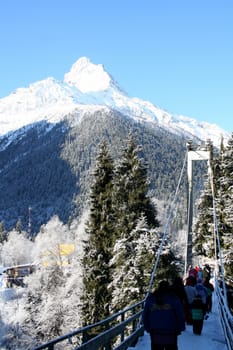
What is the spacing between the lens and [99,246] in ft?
98.8

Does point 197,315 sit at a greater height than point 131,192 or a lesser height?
lesser

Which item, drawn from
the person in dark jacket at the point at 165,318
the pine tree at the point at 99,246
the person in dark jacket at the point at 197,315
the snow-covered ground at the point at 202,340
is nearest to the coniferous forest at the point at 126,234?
the pine tree at the point at 99,246

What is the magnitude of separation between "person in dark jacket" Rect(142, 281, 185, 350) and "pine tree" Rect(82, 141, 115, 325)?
68.6 ft

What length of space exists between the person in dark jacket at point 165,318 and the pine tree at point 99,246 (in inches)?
823

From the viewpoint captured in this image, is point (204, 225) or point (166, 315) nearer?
point (166, 315)

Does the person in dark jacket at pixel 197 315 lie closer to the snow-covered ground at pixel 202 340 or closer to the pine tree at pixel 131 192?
the snow-covered ground at pixel 202 340

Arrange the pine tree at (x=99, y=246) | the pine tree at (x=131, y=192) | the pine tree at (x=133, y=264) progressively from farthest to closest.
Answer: the pine tree at (x=131, y=192) → the pine tree at (x=99, y=246) → the pine tree at (x=133, y=264)

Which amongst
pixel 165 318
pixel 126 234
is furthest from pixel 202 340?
pixel 126 234

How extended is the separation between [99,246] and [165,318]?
2307 centimetres

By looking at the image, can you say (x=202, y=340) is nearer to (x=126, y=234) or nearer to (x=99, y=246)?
(x=126, y=234)

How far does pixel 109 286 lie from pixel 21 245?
9653 centimetres

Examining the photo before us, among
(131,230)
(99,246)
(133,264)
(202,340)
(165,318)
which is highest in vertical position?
(131,230)

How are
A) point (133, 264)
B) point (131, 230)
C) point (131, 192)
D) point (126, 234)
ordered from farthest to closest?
1. point (131, 192)
2. point (131, 230)
3. point (126, 234)
4. point (133, 264)

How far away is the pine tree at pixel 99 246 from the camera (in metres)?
28.7
